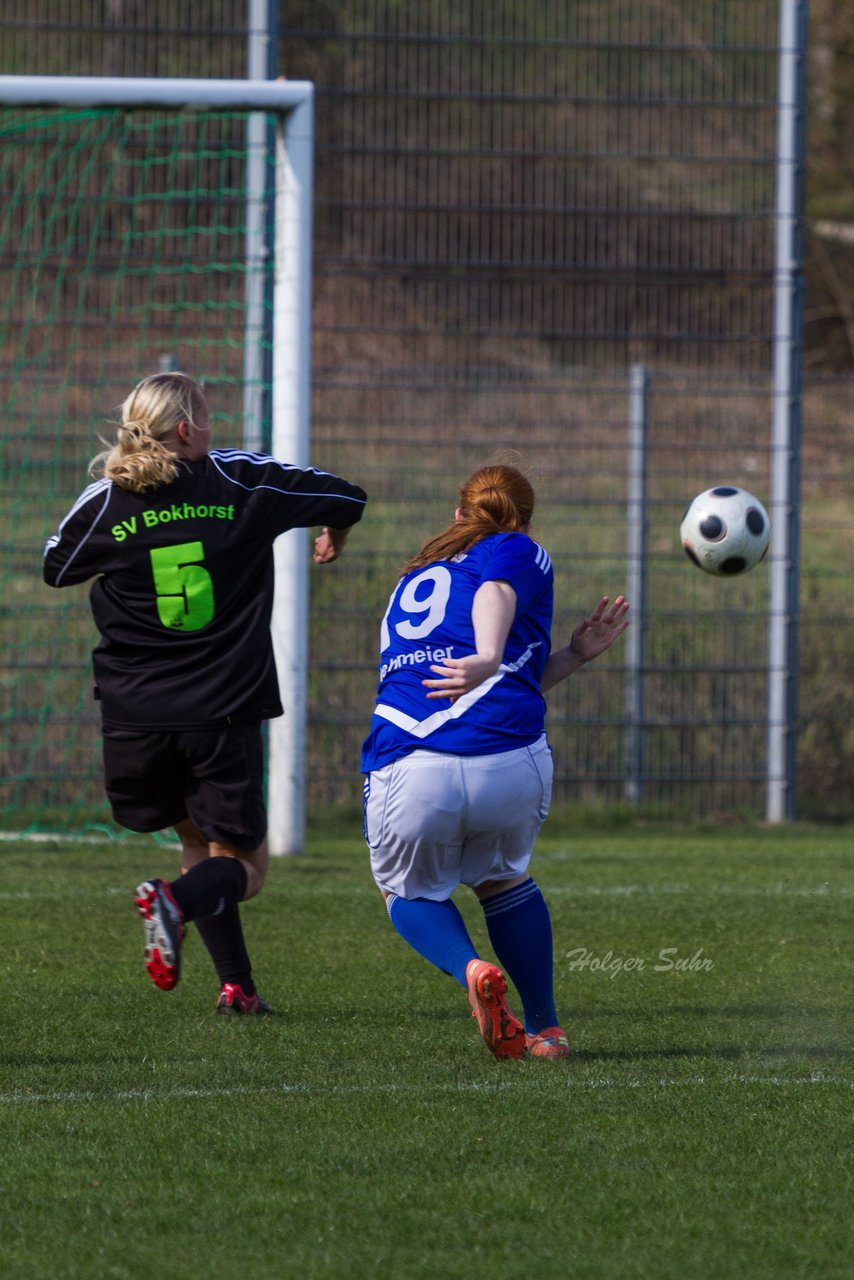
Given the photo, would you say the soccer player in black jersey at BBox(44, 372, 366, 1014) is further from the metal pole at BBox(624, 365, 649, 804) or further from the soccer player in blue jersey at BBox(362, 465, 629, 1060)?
the metal pole at BBox(624, 365, 649, 804)

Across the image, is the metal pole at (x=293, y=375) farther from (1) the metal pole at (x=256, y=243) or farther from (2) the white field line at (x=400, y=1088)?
(2) the white field line at (x=400, y=1088)

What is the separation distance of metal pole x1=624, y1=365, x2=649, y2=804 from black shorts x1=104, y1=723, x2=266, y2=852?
5507mm

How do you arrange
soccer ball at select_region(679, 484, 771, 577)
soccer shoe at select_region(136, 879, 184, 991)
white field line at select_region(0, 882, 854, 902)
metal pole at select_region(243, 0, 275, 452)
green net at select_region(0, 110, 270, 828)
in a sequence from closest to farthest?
soccer shoe at select_region(136, 879, 184, 991) → soccer ball at select_region(679, 484, 771, 577) → white field line at select_region(0, 882, 854, 902) → metal pole at select_region(243, 0, 275, 452) → green net at select_region(0, 110, 270, 828)

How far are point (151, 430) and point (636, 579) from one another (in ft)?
18.9

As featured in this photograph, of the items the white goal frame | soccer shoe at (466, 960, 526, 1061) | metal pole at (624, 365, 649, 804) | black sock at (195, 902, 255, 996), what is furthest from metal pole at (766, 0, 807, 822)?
soccer shoe at (466, 960, 526, 1061)

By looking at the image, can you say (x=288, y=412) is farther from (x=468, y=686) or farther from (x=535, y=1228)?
(x=535, y=1228)

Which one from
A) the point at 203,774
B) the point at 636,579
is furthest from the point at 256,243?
the point at 203,774

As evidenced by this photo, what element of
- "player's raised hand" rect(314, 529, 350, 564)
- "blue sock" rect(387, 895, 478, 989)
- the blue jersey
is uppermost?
"player's raised hand" rect(314, 529, 350, 564)

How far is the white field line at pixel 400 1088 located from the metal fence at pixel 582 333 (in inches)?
228

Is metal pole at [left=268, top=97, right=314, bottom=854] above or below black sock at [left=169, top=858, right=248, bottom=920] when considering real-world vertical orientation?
above

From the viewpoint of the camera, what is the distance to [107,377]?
9.95m

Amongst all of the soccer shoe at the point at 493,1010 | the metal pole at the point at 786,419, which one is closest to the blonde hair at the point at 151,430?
the soccer shoe at the point at 493,1010

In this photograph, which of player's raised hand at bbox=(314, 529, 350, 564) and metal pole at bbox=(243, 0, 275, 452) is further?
metal pole at bbox=(243, 0, 275, 452)

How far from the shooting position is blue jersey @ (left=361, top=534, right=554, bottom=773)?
4.35m
